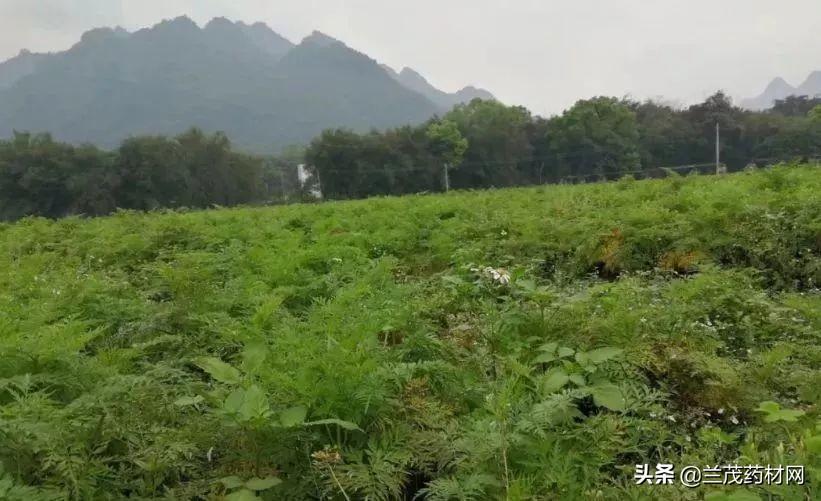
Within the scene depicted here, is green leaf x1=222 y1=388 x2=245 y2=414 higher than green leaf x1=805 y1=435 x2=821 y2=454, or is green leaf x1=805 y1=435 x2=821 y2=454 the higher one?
green leaf x1=222 y1=388 x2=245 y2=414

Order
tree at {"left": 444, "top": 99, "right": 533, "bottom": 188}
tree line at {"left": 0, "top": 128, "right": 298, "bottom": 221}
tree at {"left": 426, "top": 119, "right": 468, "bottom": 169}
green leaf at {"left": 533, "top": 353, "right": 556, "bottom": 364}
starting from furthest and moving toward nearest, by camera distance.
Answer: tree at {"left": 444, "top": 99, "right": 533, "bottom": 188}, tree at {"left": 426, "top": 119, "right": 468, "bottom": 169}, tree line at {"left": 0, "top": 128, "right": 298, "bottom": 221}, green leaf at {"left": 533, "top": 353, "right": 556, "bottom": 364}

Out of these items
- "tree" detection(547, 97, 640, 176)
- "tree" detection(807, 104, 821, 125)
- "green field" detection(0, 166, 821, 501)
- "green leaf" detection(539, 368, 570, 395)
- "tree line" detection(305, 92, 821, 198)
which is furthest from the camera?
"tree" detection(547, 97, 640, 176)

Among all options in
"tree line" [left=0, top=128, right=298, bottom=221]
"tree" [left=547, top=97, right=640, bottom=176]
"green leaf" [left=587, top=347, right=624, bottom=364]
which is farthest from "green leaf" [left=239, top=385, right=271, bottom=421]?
"tree" [left=547, top=97, right=640, bottom=176]

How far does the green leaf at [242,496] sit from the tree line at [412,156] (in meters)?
42.9

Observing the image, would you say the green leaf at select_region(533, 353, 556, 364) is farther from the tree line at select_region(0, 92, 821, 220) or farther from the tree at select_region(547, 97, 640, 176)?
the tree at select_region(547, 97, 640, 176)

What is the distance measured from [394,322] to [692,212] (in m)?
4.92

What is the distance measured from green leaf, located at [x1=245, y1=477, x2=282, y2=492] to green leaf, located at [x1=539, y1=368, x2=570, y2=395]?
3.90 feet

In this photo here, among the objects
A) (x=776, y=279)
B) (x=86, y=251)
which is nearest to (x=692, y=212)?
(x=776, y=279)

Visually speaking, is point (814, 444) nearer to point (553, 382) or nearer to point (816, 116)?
point (553, 382)

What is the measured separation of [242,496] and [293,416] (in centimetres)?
33

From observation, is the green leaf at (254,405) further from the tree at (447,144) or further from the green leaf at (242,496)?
the tree at (447,144)

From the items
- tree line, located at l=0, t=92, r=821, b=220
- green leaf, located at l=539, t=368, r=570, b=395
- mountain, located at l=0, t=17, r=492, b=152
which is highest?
mountain, located at l=0, t=17, r=492, b=152

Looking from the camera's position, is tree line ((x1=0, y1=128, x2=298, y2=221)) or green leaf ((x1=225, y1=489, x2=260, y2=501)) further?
tree line ((x1=0, y1=128, x2=298, y2=221))

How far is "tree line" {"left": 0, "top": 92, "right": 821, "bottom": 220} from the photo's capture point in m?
41.2
